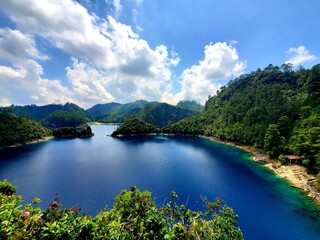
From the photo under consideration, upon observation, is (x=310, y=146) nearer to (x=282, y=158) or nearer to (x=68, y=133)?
(x=282, y=158)

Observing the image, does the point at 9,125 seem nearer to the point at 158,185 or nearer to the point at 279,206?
the point at 158,185

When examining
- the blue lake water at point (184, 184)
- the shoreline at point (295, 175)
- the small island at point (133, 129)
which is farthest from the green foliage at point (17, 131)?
the shoreline at point (295, 175)

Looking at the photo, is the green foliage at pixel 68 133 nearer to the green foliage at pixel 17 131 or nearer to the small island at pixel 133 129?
the green foliage at pixel 17 131

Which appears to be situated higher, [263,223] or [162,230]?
[162,230]

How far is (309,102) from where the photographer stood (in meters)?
63.1

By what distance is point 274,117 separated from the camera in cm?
6781

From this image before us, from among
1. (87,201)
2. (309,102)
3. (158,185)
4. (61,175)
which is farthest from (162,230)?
(309,102)

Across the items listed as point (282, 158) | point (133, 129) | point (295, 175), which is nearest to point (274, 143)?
point (282, 158)

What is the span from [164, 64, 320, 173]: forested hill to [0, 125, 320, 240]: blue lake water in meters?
9.77

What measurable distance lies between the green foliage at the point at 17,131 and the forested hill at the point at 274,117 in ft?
282

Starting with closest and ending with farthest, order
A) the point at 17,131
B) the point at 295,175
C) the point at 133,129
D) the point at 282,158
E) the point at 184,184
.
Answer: the point at 184,184 < the point at 295,175 < the point at 282,158 < the point at 17,131 < the point at 133,129

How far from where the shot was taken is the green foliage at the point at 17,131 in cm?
8688

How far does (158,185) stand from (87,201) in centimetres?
1411

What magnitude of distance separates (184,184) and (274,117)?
49.2m
